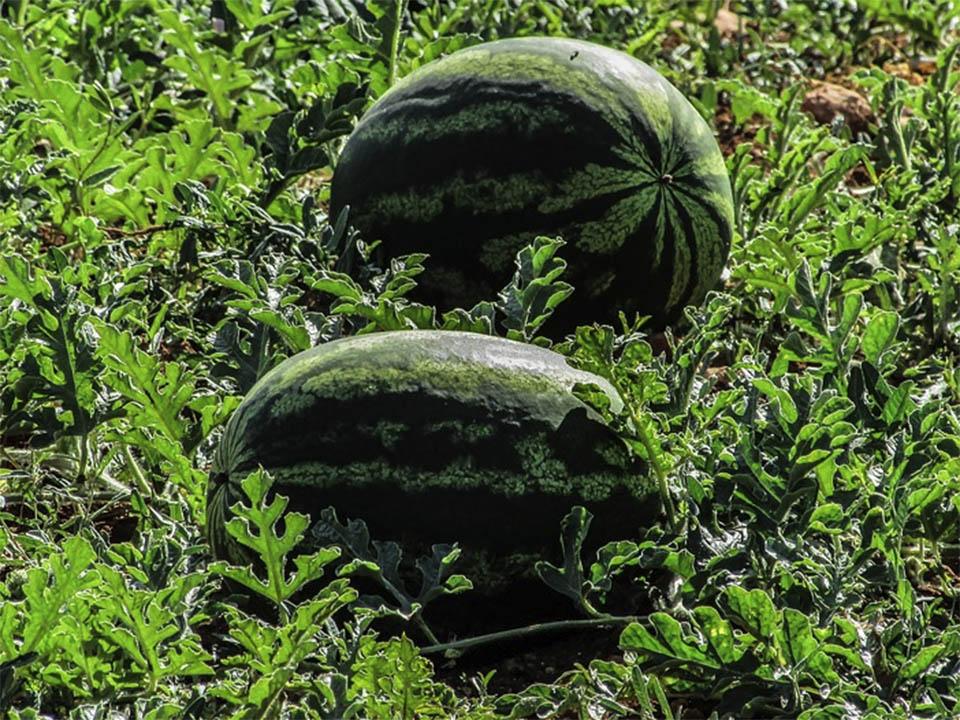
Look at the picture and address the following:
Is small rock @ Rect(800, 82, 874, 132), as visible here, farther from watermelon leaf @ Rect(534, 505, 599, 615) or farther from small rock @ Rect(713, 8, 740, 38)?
watermelon leaf @ Rect(534, 505, 599, 615)

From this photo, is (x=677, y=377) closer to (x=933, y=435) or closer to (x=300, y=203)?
(x=933, y=435)

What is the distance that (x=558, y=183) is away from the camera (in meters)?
4.16

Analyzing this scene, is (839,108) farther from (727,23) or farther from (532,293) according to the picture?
(532,293)

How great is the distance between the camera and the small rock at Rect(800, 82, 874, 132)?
240 inches

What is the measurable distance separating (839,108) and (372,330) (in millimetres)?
2955

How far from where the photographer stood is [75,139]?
500 centimetres

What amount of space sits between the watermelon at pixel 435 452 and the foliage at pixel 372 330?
2.8 inches

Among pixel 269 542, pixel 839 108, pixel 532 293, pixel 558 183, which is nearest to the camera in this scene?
pixel 269 542

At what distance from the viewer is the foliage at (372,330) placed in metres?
2.90

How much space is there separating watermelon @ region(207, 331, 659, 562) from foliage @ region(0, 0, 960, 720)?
71 mm

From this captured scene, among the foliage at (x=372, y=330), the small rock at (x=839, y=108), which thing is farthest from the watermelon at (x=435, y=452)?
the small rock at (x=839, y=108)

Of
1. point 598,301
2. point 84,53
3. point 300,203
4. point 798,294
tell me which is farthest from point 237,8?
point 798,294

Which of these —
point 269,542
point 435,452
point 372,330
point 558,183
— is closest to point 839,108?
point 558,183

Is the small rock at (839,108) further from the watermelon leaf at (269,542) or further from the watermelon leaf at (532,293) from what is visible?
the watermelon leaf at (269,542)
